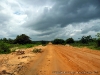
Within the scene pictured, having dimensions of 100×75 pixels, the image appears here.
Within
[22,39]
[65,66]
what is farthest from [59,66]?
[22,39]

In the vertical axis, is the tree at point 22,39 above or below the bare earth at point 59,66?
above

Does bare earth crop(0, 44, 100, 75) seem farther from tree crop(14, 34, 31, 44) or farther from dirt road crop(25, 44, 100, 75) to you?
tree crop(14, 34, 31, 44)

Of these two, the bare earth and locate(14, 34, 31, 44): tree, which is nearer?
the bare earth

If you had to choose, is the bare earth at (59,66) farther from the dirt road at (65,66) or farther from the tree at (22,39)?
the tree at (22,39)

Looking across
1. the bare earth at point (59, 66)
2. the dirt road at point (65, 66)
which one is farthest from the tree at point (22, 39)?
the dirt road at point (65, 66)

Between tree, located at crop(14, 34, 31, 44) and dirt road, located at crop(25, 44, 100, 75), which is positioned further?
tree, located at crop(14, 34, 31, 44)

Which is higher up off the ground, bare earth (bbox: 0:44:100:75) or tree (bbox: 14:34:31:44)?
tree (bbox: 14:34:31:44)

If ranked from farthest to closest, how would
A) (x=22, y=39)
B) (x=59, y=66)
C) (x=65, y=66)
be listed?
(x=22, y=39) → (x=59, y=66) → (x=65, y=66)

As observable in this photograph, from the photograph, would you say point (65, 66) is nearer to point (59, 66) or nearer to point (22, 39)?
point (59, 66)

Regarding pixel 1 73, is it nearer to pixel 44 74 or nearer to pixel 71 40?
pixel 44 74

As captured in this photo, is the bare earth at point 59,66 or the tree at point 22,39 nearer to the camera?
the bare earth at point 59,66

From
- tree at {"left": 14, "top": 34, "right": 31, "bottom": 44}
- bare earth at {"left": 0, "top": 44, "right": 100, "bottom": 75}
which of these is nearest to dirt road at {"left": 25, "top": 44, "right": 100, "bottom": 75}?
bare earth at {"left": 0, "top": 44, "right": 100, "bottom": 75}

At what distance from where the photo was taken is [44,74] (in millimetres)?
9828

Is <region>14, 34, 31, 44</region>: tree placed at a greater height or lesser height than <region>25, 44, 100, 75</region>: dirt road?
greater
